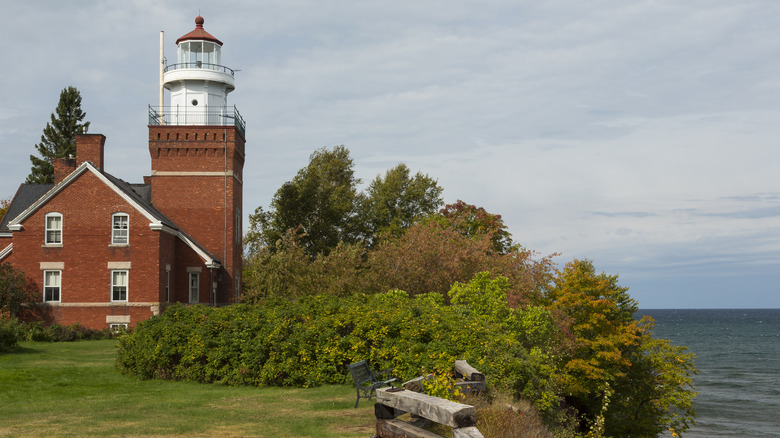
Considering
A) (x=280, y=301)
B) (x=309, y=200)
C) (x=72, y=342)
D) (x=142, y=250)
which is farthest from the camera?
(x=309, y=200)

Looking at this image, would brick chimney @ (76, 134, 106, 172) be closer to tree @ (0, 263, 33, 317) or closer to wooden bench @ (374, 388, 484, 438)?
tree @ (0, 263, 33, 317)

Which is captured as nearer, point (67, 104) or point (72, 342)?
point (72, 342)

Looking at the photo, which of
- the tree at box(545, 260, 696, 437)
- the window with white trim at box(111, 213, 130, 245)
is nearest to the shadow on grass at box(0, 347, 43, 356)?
the window with white trim at box(111, 213, 130, 245)

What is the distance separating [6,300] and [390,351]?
25.5 meters

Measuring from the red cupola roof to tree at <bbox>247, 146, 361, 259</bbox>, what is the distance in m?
15.0

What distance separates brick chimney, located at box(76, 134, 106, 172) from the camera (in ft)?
129

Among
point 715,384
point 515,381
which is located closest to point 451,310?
point 515,381

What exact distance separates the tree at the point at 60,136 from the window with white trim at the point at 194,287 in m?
35.4

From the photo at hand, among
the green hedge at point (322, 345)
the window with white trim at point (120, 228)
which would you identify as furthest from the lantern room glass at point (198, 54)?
the green hedge at point (322, 345)

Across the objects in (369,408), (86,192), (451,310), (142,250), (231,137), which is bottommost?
(369,408)

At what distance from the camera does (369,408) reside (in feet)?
46.9

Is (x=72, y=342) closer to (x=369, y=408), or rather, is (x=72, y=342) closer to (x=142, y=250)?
(x=142, y=250)

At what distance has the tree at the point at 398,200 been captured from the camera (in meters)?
60.7

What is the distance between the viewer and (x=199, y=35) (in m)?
42.4
